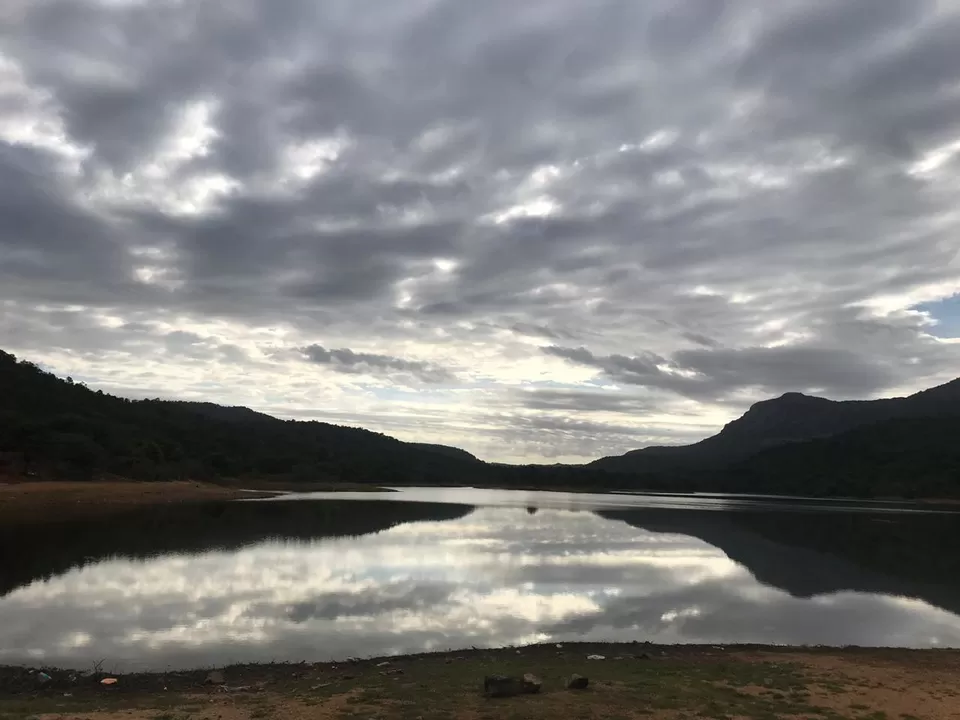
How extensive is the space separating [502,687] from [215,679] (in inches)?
→ 212

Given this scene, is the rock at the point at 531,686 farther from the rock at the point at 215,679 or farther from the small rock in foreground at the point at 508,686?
the rock at the point at 215,679

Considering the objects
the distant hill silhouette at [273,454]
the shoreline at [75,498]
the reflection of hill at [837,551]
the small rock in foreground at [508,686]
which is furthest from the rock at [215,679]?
the distant hill silhouette at [273,454]

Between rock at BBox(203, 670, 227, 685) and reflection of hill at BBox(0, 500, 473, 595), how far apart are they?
39.3ft

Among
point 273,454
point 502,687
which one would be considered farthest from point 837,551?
point 273,454

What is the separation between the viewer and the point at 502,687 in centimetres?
1052

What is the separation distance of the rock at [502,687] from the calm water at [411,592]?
18.0 feet

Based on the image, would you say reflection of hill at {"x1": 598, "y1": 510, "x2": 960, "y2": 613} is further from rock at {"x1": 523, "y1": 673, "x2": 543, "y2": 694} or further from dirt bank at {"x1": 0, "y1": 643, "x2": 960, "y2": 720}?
rock at {"x1": 523, "y1": 673, "x2": 543, "y2": 694}

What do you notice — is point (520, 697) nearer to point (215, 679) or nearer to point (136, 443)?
point (215, 679)

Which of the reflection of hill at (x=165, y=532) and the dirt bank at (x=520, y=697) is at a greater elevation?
the dirt bank at (x=520, y=697)

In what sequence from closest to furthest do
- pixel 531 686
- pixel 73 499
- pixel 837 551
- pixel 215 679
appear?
pixel 531 686, pixel 215 679, pixel 837 551, pixel 73 499

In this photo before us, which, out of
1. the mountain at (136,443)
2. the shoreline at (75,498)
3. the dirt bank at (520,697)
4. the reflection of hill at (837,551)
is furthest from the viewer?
the mountain at (136,443)

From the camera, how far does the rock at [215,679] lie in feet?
38.7

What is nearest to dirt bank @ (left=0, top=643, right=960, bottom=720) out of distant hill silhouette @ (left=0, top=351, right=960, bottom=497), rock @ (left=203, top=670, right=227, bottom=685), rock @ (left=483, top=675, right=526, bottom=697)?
rock @ (left=203, top=670, right=227, bottom=685)

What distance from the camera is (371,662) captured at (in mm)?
13961
